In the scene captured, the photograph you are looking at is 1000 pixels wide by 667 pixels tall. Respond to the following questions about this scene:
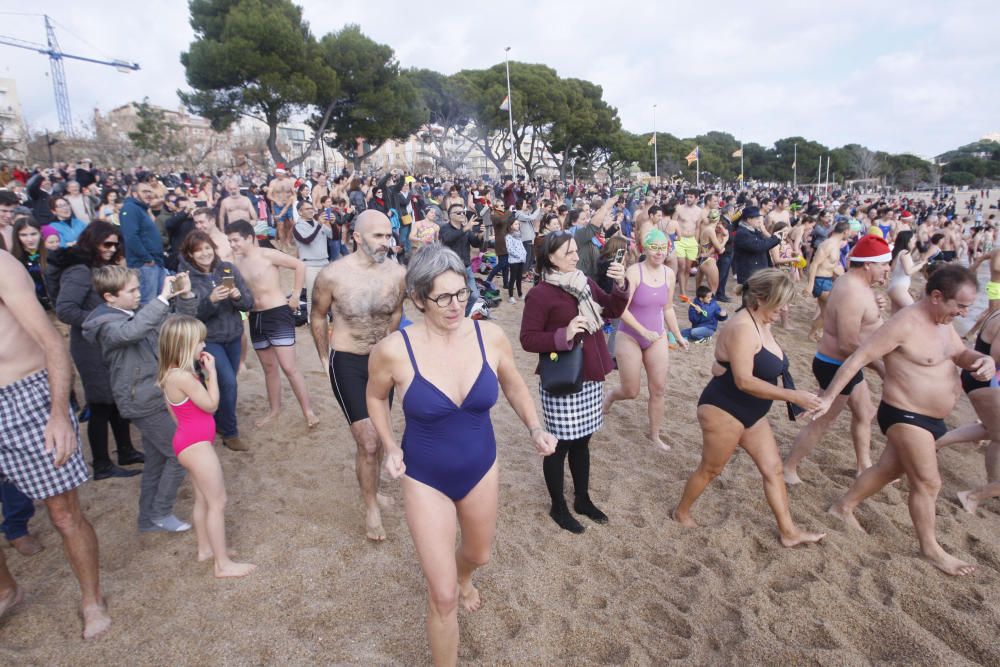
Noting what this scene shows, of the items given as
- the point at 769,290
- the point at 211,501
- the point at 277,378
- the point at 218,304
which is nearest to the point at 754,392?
the point at 769,290

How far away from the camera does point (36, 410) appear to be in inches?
100.0

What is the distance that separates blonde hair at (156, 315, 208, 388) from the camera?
292 cm

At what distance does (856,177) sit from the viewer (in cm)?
8331

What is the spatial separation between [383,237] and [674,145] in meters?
77.0

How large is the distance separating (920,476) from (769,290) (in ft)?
4.66

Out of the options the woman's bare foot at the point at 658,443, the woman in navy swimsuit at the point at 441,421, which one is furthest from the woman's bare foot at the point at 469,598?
the woman's bare foot at the point at 658,443

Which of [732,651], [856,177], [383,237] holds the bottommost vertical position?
[732,651]

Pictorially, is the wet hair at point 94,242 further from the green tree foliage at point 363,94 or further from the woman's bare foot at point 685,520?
the green tree foliage at point 363,94

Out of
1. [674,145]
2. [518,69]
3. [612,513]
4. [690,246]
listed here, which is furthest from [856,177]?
[612,513]

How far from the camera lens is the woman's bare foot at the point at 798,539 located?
11.0 ft

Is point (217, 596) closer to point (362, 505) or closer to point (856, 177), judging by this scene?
point (362, 505)

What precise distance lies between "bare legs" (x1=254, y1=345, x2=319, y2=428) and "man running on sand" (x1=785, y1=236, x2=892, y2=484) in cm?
418

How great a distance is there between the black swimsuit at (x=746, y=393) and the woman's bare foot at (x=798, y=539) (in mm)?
841

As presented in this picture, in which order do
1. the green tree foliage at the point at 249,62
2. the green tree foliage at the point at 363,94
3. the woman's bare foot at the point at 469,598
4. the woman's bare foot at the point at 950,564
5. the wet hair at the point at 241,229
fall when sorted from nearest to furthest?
the woman's bare foot at the point at 469,598 → the woman's bare foot at the point at 950,564 → the wet hair at the point at 241,229 → the green tree foliage at the point at 249,62 → the green tree foliage at the point at 363,94
